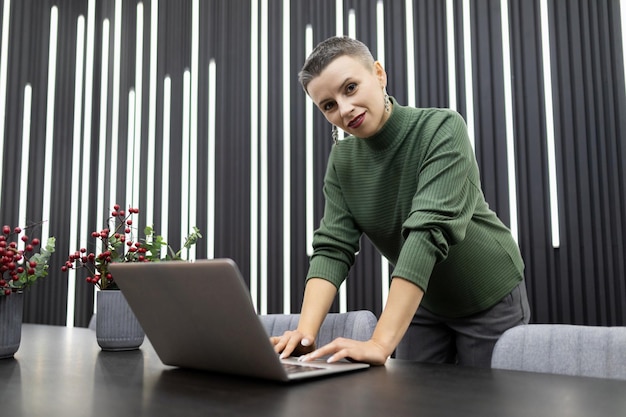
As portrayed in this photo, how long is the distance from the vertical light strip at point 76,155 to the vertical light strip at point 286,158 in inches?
66.4

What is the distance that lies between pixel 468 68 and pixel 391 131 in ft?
5.61

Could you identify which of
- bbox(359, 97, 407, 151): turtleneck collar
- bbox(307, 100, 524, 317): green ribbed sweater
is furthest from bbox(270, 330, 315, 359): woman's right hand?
bbox(359, 97, 407, 151): turtleneck collar

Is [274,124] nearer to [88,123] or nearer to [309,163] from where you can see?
[309,163]

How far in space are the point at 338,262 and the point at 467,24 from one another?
6.38 ft

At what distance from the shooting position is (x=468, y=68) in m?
2.86

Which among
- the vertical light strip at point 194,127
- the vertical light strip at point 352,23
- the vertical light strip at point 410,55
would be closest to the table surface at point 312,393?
the vertical light strip at point 410,55

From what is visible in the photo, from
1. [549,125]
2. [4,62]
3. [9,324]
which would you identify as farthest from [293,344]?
[4,62]

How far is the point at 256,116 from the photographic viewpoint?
352cm

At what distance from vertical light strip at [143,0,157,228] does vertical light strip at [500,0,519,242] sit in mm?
2181

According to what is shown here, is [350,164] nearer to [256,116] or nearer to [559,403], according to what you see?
[559,403]

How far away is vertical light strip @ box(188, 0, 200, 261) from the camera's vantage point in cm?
369

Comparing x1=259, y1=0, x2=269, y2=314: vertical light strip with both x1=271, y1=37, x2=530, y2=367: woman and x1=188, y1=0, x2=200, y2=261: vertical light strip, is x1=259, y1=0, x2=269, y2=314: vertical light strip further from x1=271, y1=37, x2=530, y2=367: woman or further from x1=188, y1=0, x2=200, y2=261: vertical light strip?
x1=271, y1=37, x2=530, y2=367: woman

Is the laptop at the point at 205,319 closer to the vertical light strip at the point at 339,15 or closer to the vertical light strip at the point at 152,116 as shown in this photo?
the vertical light strip at the point at 339,15

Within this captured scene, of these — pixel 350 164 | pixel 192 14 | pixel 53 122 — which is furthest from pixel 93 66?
pixel 350 164
